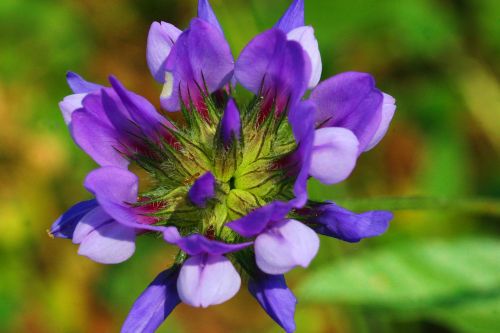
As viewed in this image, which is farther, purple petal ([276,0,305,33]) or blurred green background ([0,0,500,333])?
blurred green background ([0,0,500,333])

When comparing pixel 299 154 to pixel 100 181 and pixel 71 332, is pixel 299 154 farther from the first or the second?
pixel 71 332

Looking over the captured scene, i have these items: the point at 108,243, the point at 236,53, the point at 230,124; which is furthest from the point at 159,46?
the point at 236,53

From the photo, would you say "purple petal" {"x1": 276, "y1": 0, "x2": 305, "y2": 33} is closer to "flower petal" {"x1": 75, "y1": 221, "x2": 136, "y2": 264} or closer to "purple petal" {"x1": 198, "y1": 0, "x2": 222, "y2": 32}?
"purple petal" {"x1": 198, "y1": 0, "x2": 222, "y2": 32}

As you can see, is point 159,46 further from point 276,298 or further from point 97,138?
point 276,298

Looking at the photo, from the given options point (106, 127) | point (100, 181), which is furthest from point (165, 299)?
point (106, 127)

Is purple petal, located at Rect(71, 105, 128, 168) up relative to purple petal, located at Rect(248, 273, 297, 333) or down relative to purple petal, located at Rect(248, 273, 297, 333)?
up

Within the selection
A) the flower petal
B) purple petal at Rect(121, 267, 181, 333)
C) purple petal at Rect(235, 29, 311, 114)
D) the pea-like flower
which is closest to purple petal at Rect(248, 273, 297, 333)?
the pea-like flower
